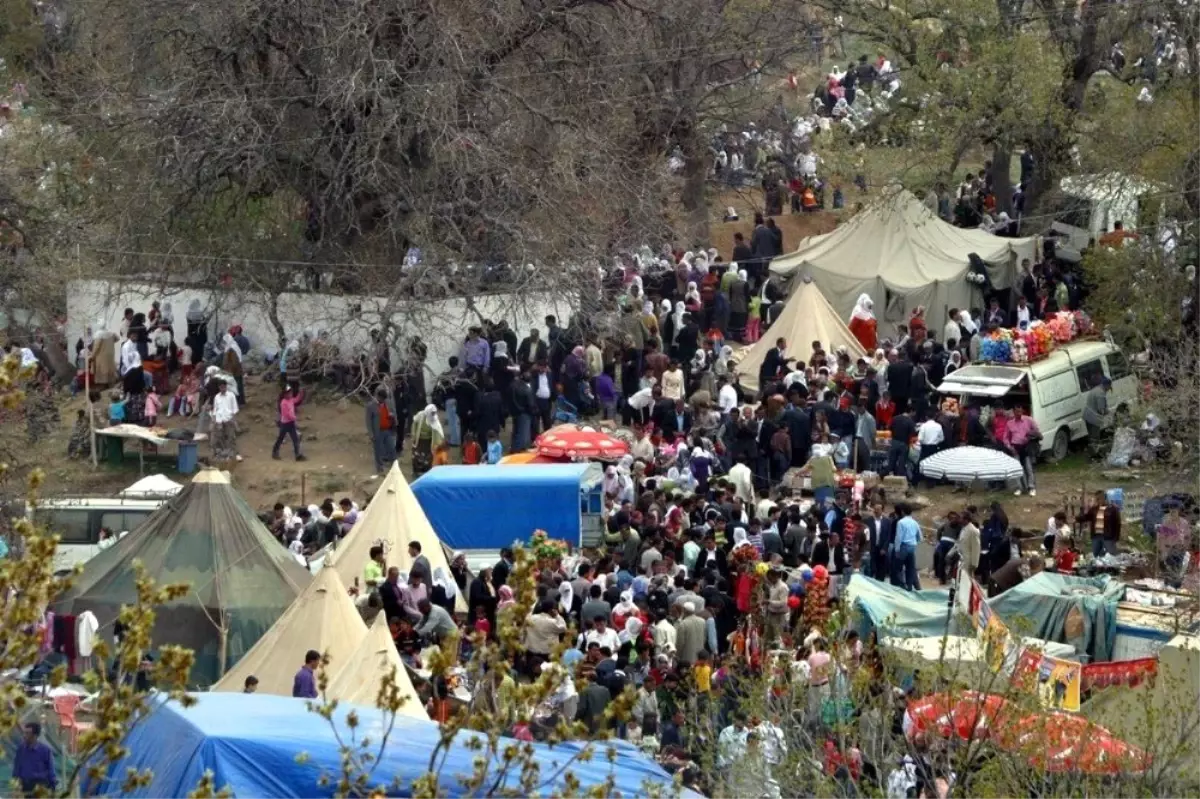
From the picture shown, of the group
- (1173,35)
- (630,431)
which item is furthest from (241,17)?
(1173,35)

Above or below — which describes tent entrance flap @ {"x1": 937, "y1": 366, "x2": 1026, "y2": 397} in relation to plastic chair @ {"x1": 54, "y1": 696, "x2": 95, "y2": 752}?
above

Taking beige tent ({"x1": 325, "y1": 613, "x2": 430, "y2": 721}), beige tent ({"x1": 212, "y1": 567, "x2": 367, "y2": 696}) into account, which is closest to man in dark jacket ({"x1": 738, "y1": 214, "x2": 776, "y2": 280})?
beige tent ({"x1": 212, "y1": 567, "x2": 367, "y2": 696})

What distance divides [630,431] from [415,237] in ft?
14.2

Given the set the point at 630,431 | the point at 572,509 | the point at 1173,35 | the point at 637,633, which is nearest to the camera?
the point at 637,633

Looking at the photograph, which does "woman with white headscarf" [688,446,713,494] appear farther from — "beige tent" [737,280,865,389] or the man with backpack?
"beige tent" [737,280,865,389]

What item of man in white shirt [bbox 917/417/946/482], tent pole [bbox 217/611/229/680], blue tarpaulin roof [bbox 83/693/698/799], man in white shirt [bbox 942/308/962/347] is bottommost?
tent pole [bbox 217/611/229/680]

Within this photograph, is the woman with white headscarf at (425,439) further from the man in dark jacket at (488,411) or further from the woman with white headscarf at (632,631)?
the woman with white headscarf at (632,631)

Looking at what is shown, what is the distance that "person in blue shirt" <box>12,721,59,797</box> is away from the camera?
15.2 meters

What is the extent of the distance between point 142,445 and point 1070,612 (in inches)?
527

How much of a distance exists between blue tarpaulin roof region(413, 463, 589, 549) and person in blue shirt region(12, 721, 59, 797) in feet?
29.0

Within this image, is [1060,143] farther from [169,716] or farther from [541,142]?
[169,716]

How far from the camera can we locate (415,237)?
29.9 metres

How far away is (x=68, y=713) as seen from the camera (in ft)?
56.7

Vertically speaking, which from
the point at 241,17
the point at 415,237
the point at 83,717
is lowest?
the point at 83,717
